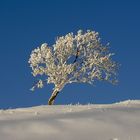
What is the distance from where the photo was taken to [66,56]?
61125 mm

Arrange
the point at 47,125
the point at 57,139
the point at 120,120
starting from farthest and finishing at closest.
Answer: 1. the point at 120,120
2. the point at 47,125
3. the point at 57,139

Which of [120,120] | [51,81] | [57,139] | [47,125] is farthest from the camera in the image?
[51,81]

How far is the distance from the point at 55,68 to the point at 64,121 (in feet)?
119

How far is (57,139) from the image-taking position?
67.6ft

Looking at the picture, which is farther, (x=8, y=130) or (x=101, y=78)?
(x=101, y=78)

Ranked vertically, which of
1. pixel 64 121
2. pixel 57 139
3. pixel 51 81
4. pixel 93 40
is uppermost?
pixel 93 40

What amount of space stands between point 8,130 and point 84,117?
5.02 meters

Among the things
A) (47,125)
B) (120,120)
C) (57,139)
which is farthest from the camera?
(120,120)

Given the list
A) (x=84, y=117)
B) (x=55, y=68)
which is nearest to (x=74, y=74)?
(x=55, y=68)

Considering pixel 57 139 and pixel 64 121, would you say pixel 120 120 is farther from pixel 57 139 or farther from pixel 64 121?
pixel 57 139

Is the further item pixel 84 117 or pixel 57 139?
pixel 84 117

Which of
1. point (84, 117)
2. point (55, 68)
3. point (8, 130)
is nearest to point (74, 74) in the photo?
point (55, 68)

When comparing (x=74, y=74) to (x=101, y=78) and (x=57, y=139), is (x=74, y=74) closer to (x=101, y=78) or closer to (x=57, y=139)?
(x=101, y=78)

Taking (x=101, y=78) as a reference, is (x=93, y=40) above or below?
above
